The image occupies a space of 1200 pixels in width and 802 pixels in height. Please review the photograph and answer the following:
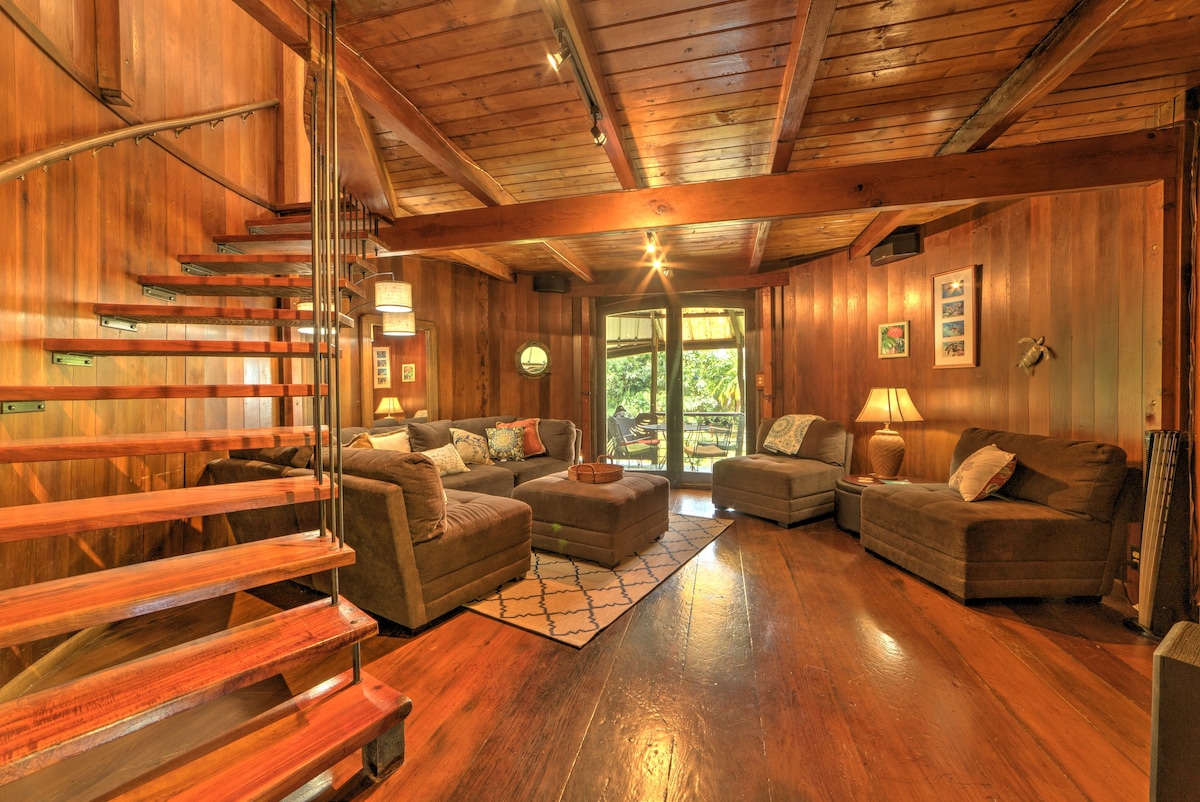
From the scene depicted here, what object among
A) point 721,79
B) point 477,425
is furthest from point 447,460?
point 721,79

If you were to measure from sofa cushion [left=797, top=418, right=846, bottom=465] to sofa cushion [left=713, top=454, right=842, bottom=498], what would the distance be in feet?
0.25

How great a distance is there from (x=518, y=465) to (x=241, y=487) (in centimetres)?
307

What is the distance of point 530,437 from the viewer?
490 centimetres

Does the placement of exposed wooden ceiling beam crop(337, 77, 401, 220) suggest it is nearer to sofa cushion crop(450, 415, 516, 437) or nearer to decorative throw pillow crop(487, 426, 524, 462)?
sofa cushion crop(450, 415, 516, 437)

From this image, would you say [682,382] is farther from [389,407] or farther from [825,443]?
[389,407]

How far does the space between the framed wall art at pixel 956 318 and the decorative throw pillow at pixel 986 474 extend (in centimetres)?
104

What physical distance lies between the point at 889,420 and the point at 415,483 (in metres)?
3.44

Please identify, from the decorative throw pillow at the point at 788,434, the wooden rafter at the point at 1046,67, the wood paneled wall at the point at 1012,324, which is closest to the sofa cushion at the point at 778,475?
the decorative throw pillow at the point at 788,434

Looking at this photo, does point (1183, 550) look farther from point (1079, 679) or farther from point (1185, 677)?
point (1185, 677)

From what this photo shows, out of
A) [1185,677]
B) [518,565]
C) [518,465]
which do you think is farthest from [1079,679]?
[518,465]

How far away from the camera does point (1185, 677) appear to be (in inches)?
34.4

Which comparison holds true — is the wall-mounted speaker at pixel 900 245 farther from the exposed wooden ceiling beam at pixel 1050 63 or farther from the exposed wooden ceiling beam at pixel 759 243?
the exposed wooden ceiling beam at pixel 1050 63

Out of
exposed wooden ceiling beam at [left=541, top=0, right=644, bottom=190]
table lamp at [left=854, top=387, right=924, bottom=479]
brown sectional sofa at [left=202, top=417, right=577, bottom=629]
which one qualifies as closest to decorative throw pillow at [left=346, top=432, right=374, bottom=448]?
brown sectional sofa at [left=202, top=417, right=577, bottom=629]

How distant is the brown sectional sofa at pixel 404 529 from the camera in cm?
215
